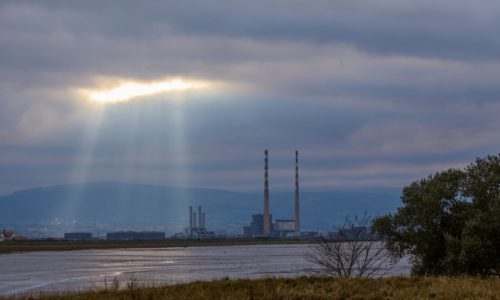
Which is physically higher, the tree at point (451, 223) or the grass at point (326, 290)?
the tree at point (451, 223)

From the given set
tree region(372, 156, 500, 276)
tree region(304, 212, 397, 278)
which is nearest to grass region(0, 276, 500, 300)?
tree region(304, 212, 397, 278)

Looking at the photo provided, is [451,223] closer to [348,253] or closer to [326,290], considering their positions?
[348,253]

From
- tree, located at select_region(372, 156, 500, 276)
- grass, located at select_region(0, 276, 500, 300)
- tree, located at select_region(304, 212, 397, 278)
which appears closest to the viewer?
grass, located at select_region(0, 276, 500, 300)

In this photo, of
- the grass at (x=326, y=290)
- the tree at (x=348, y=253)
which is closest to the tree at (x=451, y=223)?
the tree at (x=348, y=253)

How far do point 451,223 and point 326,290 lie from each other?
18133 millimetres

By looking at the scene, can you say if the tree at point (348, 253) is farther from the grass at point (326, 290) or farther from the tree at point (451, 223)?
the grass at point (326, 290)

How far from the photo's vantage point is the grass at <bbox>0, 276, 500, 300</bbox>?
76.9 ft

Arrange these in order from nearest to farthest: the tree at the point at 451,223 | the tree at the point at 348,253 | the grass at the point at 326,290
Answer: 1. the grass at the point at 326,290
2. the tree at the point at 348,253
3. the tree at the point at 451,223

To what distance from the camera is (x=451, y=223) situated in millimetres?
39469

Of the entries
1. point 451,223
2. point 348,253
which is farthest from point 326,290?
point 348,253

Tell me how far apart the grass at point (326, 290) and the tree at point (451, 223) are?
374 inches

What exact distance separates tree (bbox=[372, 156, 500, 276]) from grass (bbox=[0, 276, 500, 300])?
31.1 ft

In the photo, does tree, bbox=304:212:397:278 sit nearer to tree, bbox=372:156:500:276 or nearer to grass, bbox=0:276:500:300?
tree, bbox=372:156:500:276

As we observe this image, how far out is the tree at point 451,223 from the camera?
117 feet
